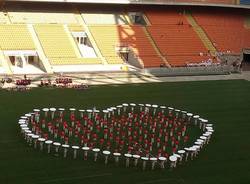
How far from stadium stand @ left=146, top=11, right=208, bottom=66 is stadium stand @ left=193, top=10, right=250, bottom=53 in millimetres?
2310

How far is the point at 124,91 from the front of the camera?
34.0 metres

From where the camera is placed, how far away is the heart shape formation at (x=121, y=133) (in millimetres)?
21453

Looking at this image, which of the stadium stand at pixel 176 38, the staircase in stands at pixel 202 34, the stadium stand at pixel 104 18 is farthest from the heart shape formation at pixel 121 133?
the staircase in stands at pixel 202 34

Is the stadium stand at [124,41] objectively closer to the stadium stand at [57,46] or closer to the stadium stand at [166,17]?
the stadium stand at [57,46]

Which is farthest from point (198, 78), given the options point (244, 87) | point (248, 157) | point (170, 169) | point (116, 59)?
point (170, 169)

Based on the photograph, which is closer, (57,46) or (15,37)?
(15,37)

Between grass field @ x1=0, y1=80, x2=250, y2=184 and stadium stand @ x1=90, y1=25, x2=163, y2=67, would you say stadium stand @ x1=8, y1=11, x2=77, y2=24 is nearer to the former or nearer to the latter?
stadium stand @ x1=90, y1=25, x2=163, y2=67

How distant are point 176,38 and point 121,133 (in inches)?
997

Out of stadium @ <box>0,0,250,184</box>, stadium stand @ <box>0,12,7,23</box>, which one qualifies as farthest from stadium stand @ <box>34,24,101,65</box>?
stadium stand @ <box>0,12,7,23</box>

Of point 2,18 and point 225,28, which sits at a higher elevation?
point 2,18

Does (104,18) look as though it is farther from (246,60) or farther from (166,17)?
(246,60)

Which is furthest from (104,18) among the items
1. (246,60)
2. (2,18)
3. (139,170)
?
(139,170)

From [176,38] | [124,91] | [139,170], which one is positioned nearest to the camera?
[139,170]

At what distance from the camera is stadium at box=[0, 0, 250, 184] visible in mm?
20906
